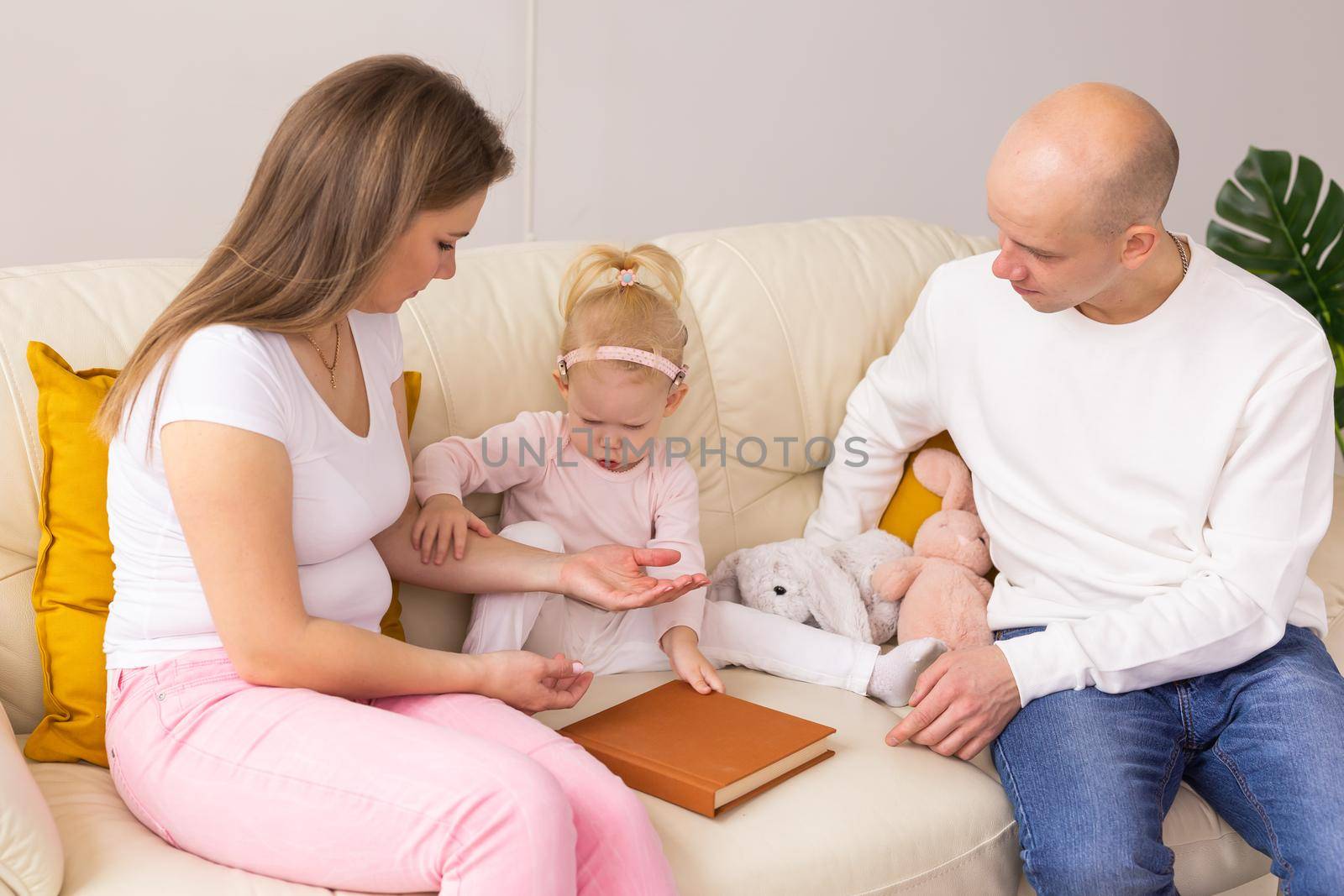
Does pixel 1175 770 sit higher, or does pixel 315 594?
pixel 315 594

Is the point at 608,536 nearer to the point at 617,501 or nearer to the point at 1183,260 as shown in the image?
the point at 617,501

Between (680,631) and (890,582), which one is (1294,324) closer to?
(890,582)

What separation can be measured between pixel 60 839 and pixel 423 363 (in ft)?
2.80

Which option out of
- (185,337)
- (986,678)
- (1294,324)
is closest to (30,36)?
(185,337)

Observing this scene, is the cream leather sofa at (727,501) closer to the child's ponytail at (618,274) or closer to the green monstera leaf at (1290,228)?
the child's ponytail at (618,274)

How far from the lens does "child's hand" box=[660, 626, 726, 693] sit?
1725 millimetres

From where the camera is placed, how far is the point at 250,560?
4.16ft

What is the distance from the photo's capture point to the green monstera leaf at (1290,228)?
256cm

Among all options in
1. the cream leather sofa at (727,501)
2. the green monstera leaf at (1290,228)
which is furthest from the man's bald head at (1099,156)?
the green monstera leaf at (1290,228)

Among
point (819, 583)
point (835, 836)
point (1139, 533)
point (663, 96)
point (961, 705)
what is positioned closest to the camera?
point (835, 836)

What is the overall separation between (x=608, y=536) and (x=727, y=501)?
286mm

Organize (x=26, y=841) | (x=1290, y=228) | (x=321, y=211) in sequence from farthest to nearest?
(x=1290, y=228) → (x=321, y=211) → (x=26, y=841)

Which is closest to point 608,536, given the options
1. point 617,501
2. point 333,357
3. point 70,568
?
point 617,501

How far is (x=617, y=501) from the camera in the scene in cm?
193
